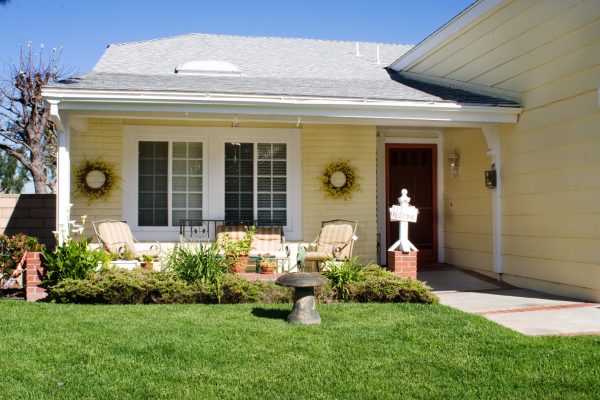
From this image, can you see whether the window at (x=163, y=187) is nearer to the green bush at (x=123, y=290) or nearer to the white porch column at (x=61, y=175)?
the white porch column at (x=61, y=175)

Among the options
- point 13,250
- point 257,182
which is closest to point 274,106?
point 257,182

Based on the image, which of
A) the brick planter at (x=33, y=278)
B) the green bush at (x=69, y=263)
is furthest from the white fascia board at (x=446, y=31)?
the brick planter at (x=33, y=278)

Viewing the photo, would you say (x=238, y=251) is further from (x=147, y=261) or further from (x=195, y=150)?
(x=195, y=150)

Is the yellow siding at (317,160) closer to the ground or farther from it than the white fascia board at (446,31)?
closer to the ground

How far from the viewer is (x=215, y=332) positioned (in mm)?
5246

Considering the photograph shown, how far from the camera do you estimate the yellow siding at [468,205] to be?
932cm

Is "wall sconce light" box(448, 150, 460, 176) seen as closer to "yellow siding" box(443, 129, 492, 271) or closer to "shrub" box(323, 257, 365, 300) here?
"yellow siding" box(443, 129, 492, 271)

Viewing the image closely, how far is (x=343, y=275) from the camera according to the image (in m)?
6.90

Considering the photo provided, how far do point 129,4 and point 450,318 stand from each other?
363 inches

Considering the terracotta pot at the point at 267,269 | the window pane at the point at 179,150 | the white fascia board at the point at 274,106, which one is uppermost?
the white fascia board at the point at 274,106

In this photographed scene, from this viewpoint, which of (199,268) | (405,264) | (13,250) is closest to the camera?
(199,268)

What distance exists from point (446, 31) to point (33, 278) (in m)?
7.09

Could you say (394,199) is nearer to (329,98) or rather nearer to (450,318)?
(329,98)

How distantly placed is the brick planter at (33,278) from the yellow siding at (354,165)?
4.28m
